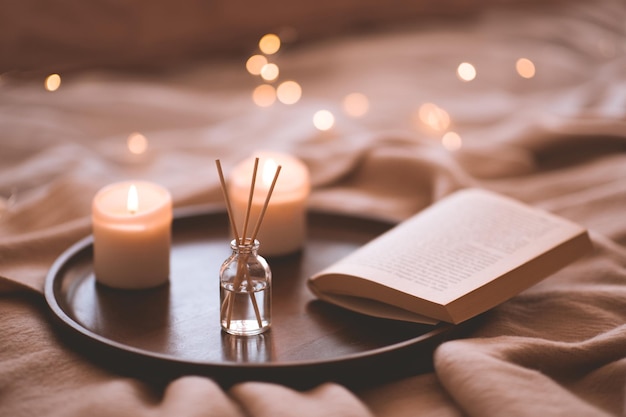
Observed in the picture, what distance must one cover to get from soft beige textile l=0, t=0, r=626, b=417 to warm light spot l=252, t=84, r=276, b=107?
A: 33mm

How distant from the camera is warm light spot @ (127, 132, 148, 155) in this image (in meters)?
1.34

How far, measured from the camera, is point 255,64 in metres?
1.78

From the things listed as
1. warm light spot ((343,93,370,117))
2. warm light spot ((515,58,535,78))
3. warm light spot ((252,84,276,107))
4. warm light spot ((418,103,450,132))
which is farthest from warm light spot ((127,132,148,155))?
warm light spot ((515,58,535,78))

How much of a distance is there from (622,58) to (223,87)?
2.72 feet

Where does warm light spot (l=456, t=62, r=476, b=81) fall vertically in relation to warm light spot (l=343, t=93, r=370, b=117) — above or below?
above

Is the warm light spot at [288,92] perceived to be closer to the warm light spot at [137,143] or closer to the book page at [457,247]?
the warm light spot at [137,143]

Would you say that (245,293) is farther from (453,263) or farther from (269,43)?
(269,43)

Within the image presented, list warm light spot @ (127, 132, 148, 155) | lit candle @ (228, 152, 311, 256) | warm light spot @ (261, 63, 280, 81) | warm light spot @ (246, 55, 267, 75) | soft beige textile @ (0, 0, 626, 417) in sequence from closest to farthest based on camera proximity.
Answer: soft beige textile @ (0, 0, 626, 417) < lit candle @ (228, 152, 311, 256) < warm light spot @ (127, 132, 148, 155) < warm light spot @ (261, 63, 280, 81) < warm light spot @ (246, 55, 267, 75)

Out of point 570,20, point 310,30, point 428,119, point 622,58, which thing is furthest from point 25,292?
point 570,20

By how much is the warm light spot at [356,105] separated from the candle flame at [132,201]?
2.38 feet

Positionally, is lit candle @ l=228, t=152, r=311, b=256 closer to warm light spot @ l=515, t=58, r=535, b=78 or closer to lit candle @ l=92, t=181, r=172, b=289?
lit candle @ l=92, t=181, r=172, b=289

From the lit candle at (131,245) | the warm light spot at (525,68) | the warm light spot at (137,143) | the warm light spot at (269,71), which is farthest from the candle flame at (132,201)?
the warm light spot at (525,68)

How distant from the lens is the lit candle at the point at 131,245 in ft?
2.79

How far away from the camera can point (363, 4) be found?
1.89 metres
